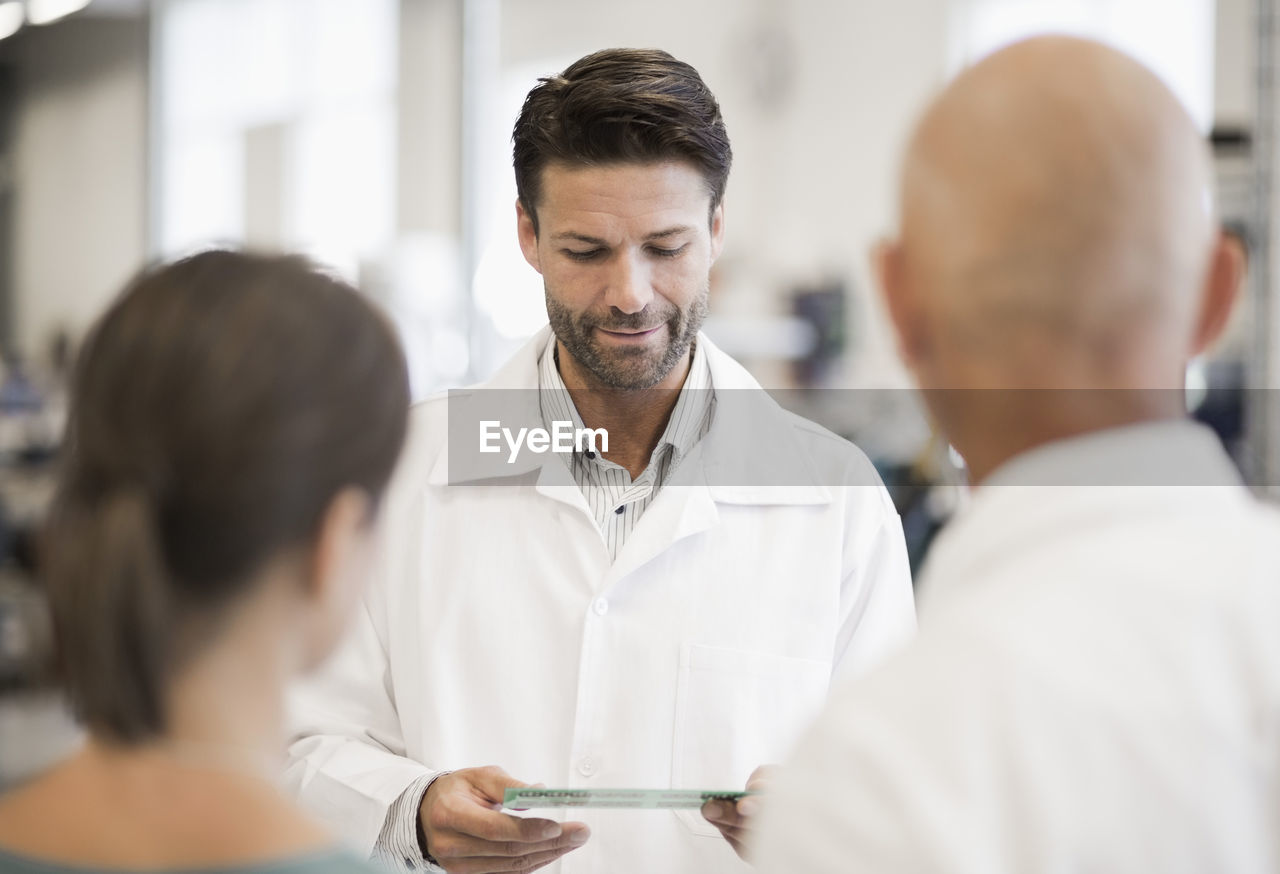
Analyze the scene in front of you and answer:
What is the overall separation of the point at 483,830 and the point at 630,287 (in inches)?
26.3

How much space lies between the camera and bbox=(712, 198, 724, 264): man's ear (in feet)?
5.33

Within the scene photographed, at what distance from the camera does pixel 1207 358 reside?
161 inches

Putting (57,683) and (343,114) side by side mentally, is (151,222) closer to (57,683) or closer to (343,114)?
(343,114)

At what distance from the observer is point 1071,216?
0.69 m

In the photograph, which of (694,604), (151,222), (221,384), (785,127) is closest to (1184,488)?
(221,384)

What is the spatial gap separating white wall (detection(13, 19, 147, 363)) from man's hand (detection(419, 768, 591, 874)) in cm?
324

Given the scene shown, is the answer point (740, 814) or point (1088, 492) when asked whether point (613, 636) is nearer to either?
point (740, 814)

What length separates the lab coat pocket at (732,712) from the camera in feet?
4.71

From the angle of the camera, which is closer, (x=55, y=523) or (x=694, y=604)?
(x=55, y=523)

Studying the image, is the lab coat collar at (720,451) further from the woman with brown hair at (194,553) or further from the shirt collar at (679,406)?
the woman with brown hair at (194,553)

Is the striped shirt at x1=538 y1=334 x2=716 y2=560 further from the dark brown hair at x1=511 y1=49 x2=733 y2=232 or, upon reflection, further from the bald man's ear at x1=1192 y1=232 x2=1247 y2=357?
the bald man's ear at x1=1192 y1=232 x2=1247 y2=357

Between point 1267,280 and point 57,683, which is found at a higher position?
point 1267,280

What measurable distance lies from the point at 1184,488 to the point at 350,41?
17.4ft

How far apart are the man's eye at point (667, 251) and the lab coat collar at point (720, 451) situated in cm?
15
